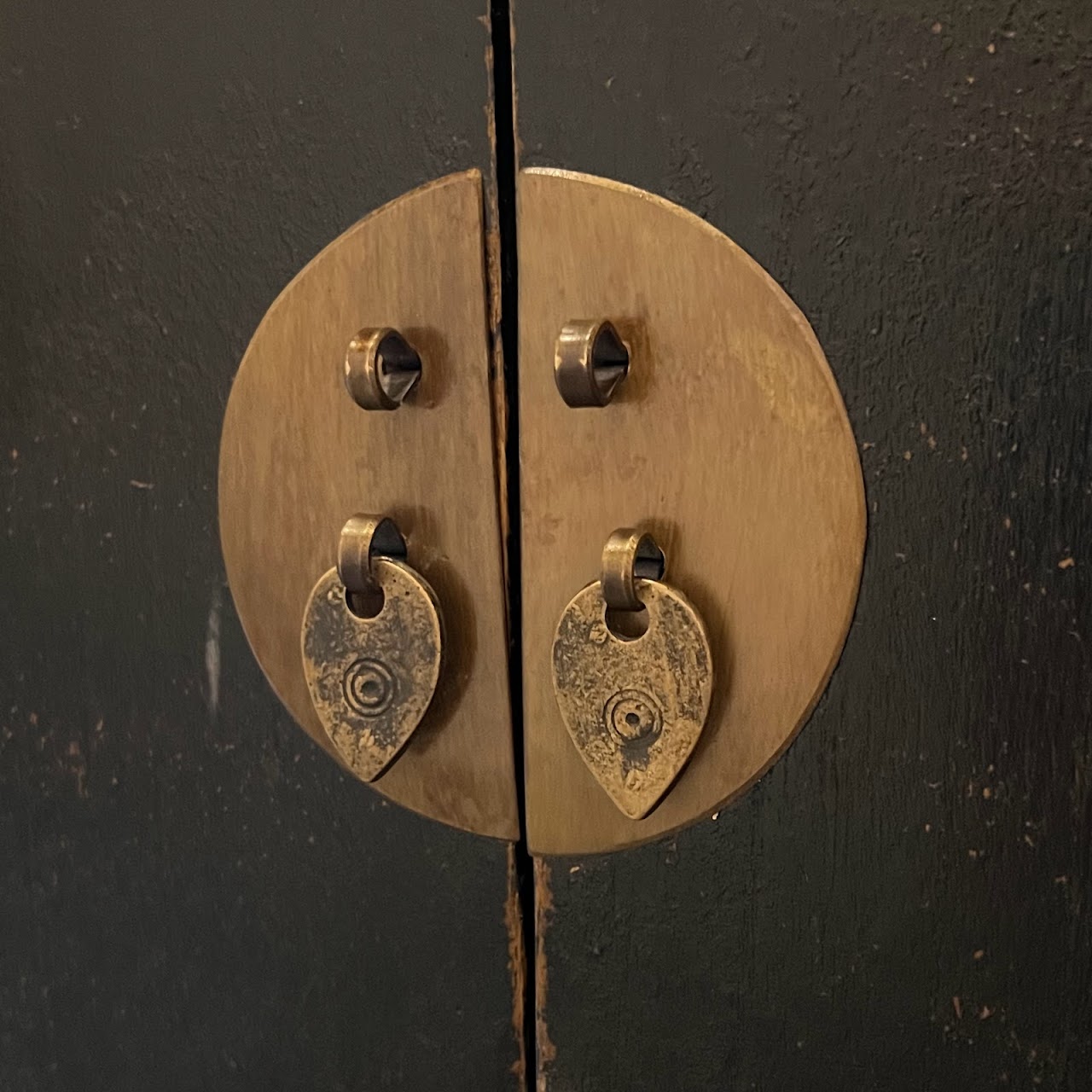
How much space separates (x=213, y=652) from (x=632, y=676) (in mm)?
195

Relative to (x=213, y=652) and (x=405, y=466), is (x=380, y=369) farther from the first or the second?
(x=213, y=652)

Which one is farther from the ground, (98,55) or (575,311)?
(98,55)

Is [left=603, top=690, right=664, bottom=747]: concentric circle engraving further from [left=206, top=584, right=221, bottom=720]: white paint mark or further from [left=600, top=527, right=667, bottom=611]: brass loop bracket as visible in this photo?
[left=206, top=584, right=221, bottom=720]: white paint mark

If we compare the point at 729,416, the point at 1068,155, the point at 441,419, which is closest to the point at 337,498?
the point at 441,419

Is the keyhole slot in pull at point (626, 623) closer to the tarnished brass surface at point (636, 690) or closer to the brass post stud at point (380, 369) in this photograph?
the tarnished brass surface at point (636, 690)

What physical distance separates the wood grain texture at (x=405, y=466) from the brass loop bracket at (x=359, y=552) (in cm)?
2

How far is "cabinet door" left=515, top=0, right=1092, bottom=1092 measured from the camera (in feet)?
1.28

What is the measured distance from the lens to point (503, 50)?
17.7 inches

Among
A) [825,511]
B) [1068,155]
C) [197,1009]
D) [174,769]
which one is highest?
[1068,155]

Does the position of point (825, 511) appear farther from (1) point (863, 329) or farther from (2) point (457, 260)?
(2) point (457, 260)

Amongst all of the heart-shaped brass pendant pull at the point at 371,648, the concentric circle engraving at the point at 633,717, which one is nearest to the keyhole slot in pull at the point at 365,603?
the heart-shaped brass pendant pull at the point at 371,648

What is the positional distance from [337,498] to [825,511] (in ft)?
0.64

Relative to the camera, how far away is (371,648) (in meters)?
0.47

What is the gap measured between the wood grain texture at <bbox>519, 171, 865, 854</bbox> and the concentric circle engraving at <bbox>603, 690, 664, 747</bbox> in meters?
0.02
